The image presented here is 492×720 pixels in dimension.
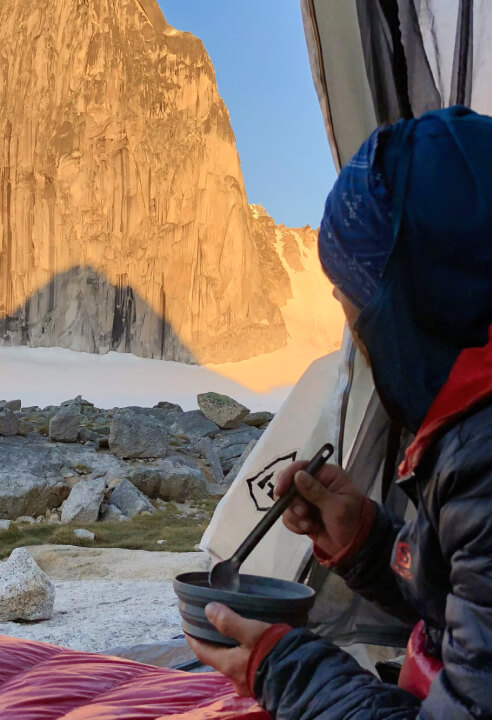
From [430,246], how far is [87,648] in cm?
315

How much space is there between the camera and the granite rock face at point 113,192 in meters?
28.0

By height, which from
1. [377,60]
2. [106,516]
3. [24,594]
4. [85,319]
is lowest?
[106,516]

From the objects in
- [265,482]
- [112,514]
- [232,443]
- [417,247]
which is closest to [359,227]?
[417,247]

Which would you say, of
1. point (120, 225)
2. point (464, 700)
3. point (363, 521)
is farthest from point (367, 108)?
point (120, 225)

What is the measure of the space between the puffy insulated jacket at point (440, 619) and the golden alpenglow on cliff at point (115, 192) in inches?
1076

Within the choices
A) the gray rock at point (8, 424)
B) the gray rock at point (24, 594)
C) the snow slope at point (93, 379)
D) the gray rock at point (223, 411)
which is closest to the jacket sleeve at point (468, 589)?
the gray rock at point (24, 594)

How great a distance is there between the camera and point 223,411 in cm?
1658

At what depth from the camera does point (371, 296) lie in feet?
3.03

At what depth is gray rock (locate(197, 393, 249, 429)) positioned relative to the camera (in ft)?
54.1

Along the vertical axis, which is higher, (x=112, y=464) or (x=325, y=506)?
(x=325, y=506)

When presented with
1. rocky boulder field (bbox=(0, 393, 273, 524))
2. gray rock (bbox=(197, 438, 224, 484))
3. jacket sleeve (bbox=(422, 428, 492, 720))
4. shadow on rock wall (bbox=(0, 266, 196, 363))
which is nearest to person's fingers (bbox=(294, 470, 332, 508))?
jacket sleeve (bbox=(422, 428, 492, 720))

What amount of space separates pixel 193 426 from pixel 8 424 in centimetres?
445

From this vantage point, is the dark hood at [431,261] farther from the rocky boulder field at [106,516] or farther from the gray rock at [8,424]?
the gray rock at [8,424]

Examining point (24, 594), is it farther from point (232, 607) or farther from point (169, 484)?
point (169, 484)
